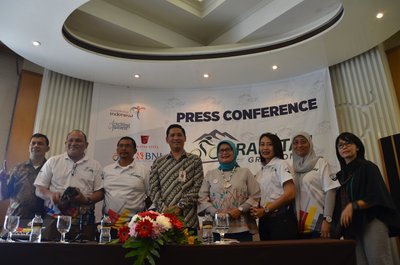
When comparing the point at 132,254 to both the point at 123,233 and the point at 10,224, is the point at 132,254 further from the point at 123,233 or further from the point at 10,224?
the point at 10,224

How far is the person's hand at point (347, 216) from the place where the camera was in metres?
2.18

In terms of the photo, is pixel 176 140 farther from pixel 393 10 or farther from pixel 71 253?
pixel 393 10

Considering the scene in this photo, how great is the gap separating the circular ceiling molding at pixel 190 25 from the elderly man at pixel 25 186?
1.69 metres

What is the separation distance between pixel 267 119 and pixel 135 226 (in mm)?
3817

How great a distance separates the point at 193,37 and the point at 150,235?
452cm

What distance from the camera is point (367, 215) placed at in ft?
7.25

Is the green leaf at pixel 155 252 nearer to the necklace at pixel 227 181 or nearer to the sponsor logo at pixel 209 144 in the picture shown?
the necklace at pixel 227 181

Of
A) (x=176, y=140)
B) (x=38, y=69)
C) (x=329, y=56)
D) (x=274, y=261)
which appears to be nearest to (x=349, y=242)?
(x=274, y=261)

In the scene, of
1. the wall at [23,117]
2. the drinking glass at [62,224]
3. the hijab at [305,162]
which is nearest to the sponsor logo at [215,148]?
the hijab at [305,162]

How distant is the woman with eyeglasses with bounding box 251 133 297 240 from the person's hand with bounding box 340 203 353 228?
1.09ft

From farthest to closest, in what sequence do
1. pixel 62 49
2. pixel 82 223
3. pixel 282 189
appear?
1. pixel 62 49
2. pixel 282 189
3. pixel 82 223

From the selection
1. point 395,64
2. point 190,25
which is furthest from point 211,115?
point 395,64

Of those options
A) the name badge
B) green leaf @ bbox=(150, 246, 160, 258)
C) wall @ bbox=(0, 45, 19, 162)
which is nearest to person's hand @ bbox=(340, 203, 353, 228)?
the name badge

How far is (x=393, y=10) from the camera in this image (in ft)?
11.1
